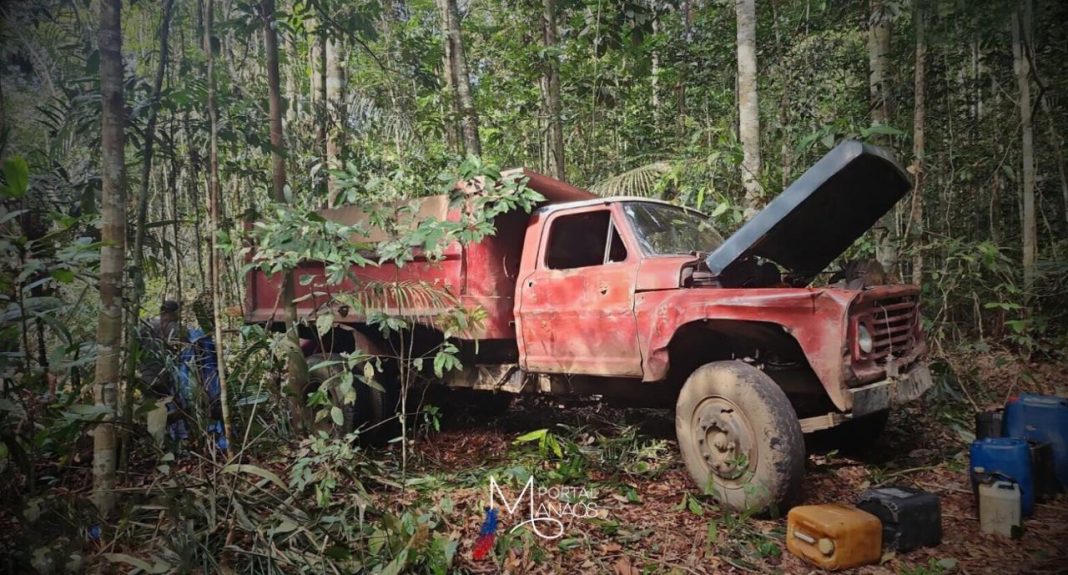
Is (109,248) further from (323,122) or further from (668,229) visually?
(323,122)

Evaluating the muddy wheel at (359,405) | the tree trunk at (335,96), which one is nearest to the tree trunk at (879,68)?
the tree trunk at (335,96)

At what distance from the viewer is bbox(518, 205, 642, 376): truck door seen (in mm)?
3992

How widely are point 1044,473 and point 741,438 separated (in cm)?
180

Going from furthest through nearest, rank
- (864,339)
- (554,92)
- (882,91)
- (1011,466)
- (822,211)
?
(554,92), (882,91), (822,211), (864,339), (1011,466)

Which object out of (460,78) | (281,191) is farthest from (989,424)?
(460,78)

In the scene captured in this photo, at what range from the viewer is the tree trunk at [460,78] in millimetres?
7930

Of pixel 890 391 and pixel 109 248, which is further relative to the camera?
pixel 890 391

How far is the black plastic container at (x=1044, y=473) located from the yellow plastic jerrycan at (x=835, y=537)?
4.31 ft

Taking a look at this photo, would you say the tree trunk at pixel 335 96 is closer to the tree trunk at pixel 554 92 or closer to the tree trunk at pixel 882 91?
the tree trunk at pixel 554 92

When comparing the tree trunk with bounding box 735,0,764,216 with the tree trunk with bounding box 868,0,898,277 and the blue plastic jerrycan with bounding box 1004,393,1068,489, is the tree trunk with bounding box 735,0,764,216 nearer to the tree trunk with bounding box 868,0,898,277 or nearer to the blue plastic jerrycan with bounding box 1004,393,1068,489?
the tree trunk with bounding box 868,0,898,277

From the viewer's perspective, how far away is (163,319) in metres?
4.97

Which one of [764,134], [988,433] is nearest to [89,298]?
[988,433]

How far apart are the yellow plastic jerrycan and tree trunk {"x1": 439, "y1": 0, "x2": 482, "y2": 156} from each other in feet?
20.1

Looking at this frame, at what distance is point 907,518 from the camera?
2895 millimetres
